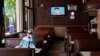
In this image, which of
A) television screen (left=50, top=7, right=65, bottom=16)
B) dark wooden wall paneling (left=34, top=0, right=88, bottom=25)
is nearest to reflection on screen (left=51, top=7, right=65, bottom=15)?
television screen (left=50, top=7, right=65, bottom=16)

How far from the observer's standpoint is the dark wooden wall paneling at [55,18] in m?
15.5

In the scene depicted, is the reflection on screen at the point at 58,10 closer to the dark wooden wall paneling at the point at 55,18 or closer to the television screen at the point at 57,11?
the television screen at the point at 57,11

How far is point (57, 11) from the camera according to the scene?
15.4m

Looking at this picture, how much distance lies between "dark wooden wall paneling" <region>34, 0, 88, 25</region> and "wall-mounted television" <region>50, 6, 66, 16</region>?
210mm

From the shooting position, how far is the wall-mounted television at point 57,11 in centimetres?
1544

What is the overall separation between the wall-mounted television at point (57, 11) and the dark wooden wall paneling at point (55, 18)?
8.3 inches

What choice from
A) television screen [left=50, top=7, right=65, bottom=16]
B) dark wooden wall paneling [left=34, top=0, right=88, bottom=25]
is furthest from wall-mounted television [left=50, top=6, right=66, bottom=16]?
dark wooden wall paneling [left=34, top=0, right=88, bottom=25]

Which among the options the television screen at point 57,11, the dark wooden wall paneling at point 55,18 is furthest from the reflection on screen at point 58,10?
the dark wooden wall paneling at point 55,18

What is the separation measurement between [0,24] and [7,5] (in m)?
2.52

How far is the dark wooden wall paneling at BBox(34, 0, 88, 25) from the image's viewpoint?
1545cm

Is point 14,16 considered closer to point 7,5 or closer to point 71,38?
point 7,5

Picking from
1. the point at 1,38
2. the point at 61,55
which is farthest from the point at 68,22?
the point at 1,38

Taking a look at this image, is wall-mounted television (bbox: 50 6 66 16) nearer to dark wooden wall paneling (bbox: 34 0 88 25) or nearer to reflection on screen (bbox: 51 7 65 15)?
reflection on screen (bbox: 51 7 65 15)

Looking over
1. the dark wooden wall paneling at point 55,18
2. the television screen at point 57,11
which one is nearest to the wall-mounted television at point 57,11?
the television screen at point 57,11
